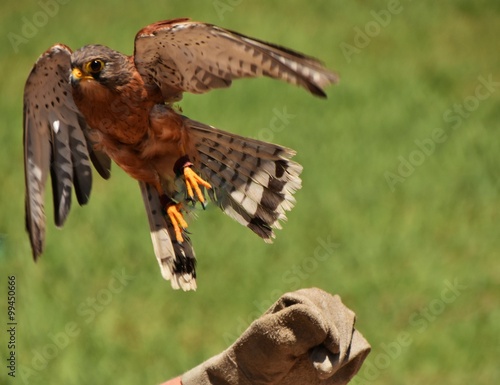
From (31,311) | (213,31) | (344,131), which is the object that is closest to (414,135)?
(344,131)

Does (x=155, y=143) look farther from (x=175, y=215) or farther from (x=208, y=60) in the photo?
(x=208, y=60)

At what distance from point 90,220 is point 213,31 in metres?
5.06

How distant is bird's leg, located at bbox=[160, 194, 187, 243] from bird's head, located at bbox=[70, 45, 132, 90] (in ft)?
1.24

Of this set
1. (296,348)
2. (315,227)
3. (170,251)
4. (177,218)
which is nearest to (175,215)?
(177,218)

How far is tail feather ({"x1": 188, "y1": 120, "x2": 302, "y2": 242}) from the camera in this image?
314 centimetres

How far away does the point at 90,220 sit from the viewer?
772 centimetres

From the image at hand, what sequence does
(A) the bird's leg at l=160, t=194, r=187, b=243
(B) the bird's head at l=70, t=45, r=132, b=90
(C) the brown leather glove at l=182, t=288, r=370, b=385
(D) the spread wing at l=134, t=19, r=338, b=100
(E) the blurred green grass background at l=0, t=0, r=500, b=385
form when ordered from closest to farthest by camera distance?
(D) the spread wing at l=134, t=19, r=338, b=100 → (B) the bird's head at l=70, t=45, r=132, b=90 → (A) the bird's leg at l=160, t=194, r=187, b=243 → (C) the brown leather glove at l=182, t=288, r=370, b=385 → (E) the blurred green grass background at l=0, t=0, r=500, b=385

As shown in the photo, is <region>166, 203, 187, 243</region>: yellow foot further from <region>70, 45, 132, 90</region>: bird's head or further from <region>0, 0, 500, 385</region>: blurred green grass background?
<region>0, 0, 500, 385</region>: blurred green grass background

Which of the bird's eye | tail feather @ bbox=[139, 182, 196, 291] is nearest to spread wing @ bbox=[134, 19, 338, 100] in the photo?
the bird's eye

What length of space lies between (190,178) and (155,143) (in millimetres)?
173

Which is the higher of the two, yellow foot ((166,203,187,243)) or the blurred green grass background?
the blurred green grass background

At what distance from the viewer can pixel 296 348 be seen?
3322 millimetres

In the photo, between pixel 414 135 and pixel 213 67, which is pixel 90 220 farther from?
pixel 213 67

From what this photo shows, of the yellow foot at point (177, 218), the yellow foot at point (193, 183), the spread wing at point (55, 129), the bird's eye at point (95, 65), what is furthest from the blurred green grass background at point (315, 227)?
the bird's eye at point (95, 65)
